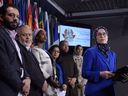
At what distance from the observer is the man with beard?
2270 mm

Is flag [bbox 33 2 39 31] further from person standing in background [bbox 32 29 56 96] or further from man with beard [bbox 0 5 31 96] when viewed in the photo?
man with beard [bbox 0 5 31 96]

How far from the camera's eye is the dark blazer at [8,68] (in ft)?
7.43

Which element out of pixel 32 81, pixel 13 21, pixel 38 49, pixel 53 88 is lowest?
pixel 53 88

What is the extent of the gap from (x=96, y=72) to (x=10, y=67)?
3.08 feet

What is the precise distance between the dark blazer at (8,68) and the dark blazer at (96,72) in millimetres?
795

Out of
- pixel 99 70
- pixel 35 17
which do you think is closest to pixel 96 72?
pixel 99 70

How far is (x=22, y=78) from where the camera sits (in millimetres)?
2553

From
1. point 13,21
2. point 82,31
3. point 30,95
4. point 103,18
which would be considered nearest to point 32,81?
point 30,95

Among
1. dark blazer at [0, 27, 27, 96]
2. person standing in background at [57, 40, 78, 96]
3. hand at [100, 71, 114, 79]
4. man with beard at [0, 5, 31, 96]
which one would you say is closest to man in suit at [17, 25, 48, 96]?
man with beard at [0, 5, 31, 96]

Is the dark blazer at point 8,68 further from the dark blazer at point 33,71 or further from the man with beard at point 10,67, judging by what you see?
the dark blazer at point 33,71

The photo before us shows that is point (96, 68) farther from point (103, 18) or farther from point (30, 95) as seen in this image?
point (103, 18)

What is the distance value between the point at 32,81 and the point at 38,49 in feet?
1.81

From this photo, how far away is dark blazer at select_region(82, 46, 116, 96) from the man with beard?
0.65 m

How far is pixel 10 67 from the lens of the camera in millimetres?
2285
